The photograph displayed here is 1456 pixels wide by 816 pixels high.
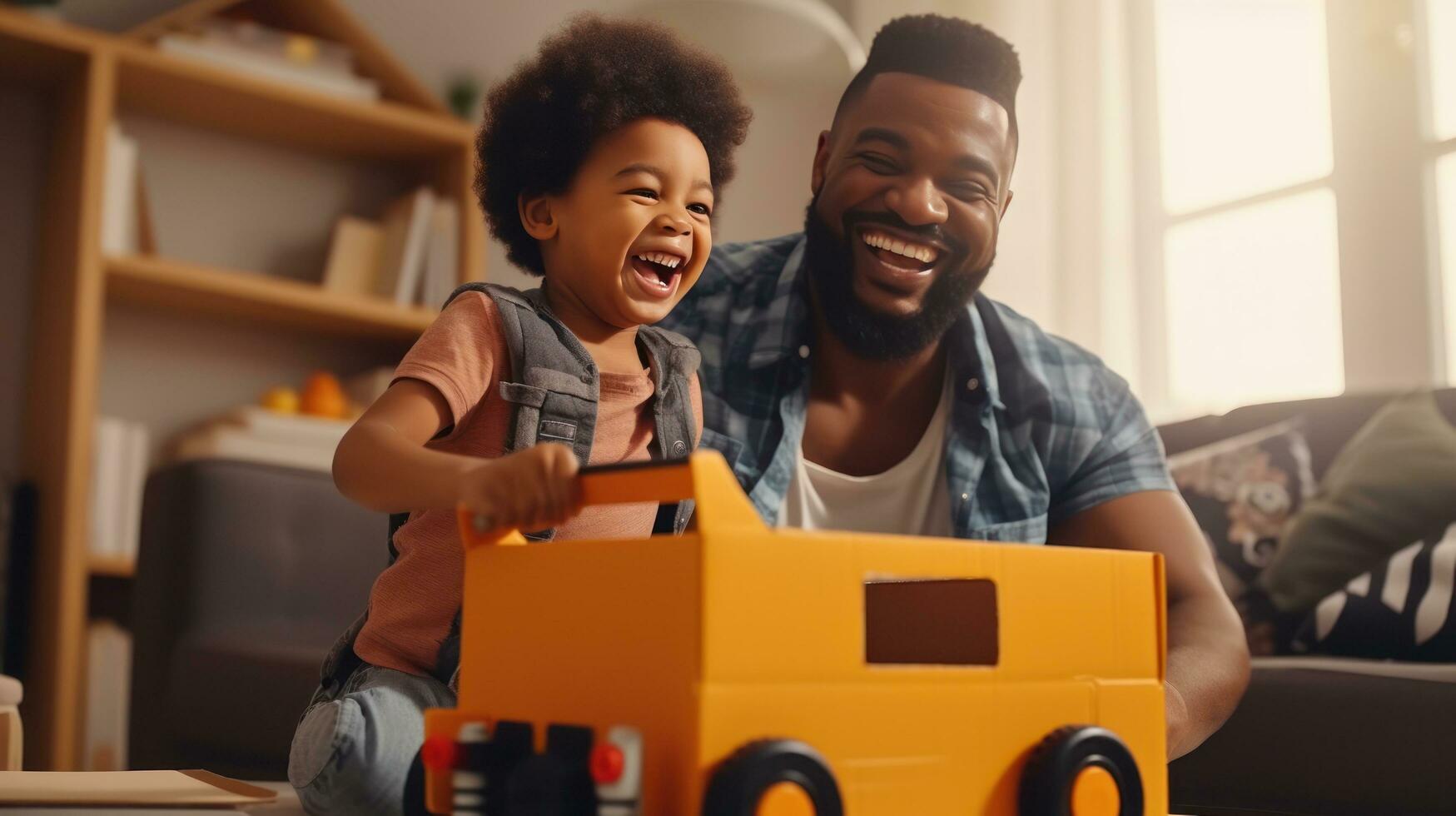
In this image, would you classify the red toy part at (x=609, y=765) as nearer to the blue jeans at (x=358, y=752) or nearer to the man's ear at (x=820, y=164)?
the blue jeans at (x=358, y=752)

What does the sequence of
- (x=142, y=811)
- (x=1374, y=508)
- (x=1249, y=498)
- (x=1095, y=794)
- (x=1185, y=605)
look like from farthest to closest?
(x=1249, y=498) < (x=1374, y=508) < (x=1185, y=605) < (x=142, y=811) < (x=1095, y=794)

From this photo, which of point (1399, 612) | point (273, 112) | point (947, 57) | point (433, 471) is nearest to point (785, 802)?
point (433, 471)

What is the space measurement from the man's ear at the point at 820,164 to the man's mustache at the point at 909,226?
0.35 feet

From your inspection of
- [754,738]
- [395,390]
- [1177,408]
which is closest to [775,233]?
[1177,408]

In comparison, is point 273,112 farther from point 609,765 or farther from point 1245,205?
point 609,765

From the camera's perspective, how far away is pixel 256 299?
2.54 m

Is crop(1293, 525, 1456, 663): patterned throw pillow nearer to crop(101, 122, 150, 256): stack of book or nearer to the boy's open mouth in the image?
the boy's open mouth

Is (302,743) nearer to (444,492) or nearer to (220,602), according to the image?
(444,492)

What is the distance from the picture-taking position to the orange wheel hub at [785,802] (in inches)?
20.7

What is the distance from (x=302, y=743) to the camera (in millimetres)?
803

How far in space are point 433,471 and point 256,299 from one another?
2.01m

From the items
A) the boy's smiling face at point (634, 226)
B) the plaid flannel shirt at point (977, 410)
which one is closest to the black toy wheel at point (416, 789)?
the boy's smiling face at point (634, 226)

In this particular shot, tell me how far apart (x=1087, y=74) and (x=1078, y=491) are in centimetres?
166

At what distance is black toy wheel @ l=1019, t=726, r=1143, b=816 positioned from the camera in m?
0.61
